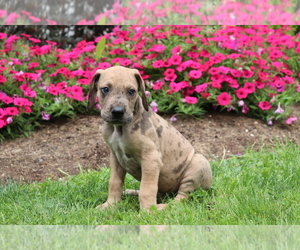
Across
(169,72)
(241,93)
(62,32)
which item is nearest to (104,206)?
(169,72)

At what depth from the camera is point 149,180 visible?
416cm

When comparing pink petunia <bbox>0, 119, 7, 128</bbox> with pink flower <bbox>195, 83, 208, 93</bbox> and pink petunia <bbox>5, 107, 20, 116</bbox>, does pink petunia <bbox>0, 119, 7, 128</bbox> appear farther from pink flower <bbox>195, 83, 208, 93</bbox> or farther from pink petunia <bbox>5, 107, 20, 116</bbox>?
pink flower <bbox>195, 83, 208, 93</bbox>

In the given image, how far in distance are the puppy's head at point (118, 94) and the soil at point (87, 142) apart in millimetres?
1945

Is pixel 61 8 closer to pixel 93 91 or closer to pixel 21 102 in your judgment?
pixel 93 91

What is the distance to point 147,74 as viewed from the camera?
7.66 m

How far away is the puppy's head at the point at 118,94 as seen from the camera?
3846mm

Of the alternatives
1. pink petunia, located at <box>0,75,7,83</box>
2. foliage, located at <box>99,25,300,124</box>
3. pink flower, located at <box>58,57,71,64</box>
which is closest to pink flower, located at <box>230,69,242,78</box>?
foliage, located at <box>99,25,300,124</box>

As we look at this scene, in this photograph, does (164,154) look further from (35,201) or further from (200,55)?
(200,55)

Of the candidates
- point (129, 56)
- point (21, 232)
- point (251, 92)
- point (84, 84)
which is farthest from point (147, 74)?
point (21, 232)

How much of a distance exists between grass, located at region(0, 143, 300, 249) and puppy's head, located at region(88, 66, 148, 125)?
81cm

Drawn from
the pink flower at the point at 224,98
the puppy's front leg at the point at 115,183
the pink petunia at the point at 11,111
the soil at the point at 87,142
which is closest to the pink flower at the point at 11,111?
the pink petunia at the point at 11,111

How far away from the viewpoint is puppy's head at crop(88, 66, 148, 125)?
385 centimetres

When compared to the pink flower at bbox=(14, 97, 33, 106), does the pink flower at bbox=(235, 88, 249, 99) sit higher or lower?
higher

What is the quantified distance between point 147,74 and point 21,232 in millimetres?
5062
